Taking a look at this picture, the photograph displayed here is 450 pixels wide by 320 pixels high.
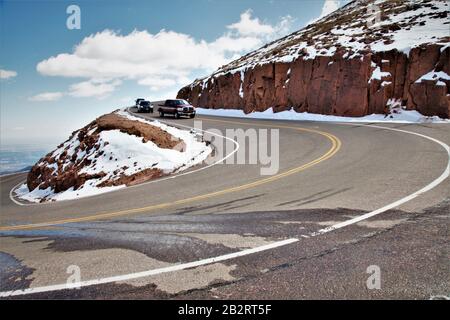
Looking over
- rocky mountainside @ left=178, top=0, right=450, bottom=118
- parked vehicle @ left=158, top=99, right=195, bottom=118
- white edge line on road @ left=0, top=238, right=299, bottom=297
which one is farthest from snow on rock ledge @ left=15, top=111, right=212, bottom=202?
rocky mountainside @ left=178, top=0, right=450, bottom=118

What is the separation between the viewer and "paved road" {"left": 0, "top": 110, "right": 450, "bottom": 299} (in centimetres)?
337

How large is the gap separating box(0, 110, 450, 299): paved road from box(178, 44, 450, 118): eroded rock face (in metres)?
14.7

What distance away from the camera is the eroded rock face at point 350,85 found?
2103 cm

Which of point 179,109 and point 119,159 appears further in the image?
point 179,109

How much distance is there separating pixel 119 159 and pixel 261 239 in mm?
13566

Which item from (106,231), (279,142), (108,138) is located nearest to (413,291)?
(106,231)

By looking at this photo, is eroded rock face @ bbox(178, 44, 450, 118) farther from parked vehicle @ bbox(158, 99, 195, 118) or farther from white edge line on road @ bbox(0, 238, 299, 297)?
white edge line on road @ bbox(0, 238, 299, 297)

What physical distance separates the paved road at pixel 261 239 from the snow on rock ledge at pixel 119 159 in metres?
4.98

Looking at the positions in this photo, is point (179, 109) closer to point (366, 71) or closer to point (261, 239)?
point (366, 71)

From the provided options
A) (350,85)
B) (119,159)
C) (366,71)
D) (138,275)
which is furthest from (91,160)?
(366,71)

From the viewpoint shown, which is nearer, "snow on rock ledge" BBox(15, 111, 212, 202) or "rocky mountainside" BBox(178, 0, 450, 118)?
"snow on rock ledge" BBox(15, 111, 212, 202)

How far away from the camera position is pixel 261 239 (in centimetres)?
461
